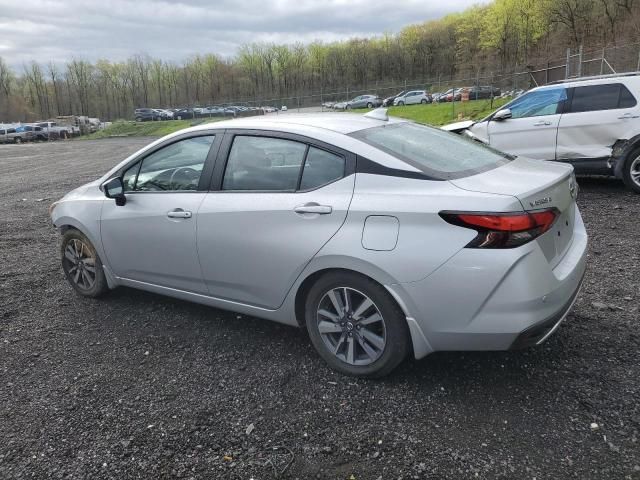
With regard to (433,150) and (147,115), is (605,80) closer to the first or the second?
(433,150)

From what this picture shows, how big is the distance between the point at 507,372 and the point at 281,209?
1.75 meters

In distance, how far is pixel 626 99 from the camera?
301 inches

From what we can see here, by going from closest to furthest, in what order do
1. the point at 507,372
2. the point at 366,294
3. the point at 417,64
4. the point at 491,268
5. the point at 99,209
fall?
the point at 491,268
the point at 366,294
the point at 507,372
the point at 99,209
the point at 417,64

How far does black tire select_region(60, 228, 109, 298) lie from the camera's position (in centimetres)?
459

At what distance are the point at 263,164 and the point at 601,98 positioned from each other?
21.8 feet

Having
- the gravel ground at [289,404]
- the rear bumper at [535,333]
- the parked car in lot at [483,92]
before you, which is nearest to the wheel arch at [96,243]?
the gravel ground at [289,404]

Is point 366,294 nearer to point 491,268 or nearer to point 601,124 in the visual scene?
point 491,268

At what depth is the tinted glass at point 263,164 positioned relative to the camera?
3.35 meters

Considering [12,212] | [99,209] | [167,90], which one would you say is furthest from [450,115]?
[167,90]

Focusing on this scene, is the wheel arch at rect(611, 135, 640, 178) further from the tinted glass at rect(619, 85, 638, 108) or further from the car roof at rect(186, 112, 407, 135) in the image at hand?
the car roof at rect(186, 112, 407, 135)

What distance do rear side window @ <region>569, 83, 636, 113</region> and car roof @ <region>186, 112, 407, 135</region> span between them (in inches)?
214

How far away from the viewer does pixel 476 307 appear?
268cm

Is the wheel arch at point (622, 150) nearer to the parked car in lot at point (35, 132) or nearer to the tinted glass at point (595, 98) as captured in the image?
the tinted glass at point (595, 98)

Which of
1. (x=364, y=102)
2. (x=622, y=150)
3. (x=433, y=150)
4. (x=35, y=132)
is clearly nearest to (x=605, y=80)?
(x=622, y=150)
